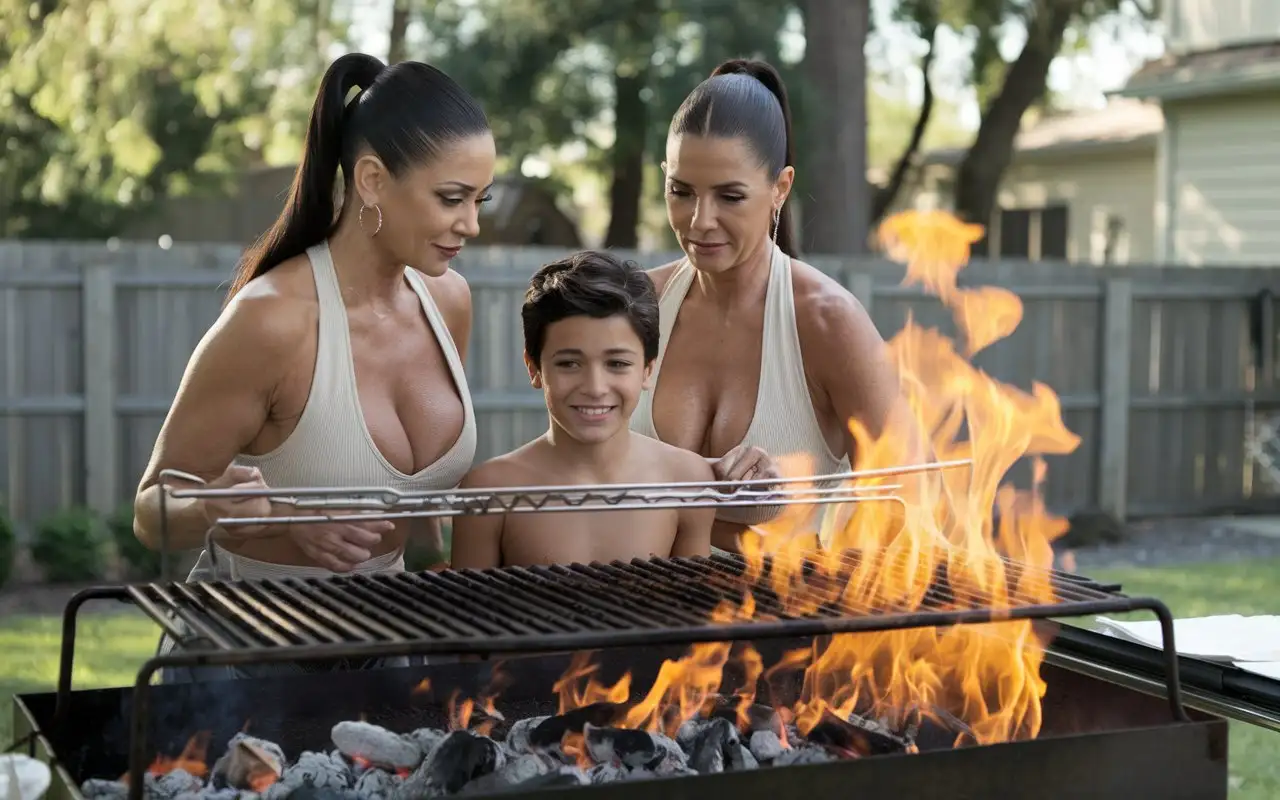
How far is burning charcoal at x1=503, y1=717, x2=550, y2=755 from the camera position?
2.69 m

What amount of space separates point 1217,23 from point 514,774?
1343 cm

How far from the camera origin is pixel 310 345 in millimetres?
3029

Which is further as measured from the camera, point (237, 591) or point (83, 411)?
point (83, 411)

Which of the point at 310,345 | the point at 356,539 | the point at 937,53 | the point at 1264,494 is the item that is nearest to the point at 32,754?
the point at 356,539

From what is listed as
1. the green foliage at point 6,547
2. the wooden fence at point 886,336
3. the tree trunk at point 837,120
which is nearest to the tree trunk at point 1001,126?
the tree trunk at point 837,120

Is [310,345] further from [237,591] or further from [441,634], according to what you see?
[441,634]

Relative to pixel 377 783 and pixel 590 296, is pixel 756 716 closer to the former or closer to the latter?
pixel 377 783

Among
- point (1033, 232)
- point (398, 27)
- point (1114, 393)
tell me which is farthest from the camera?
point (1033, 232)

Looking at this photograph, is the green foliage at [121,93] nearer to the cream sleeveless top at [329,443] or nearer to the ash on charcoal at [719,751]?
the cream sleeveless top at [329,443]

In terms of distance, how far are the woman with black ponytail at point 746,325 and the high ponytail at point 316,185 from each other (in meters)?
0.69

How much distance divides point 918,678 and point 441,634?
114 cm

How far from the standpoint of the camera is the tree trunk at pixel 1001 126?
16.7 m

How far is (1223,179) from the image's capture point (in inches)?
560

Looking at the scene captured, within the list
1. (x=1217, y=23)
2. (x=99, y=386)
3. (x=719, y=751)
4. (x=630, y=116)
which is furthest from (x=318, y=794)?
(x=1217, y=23)
